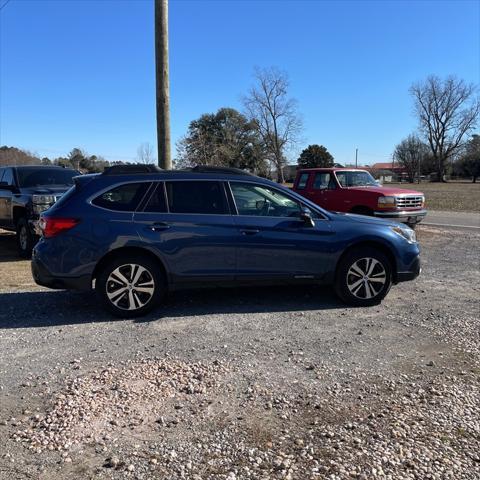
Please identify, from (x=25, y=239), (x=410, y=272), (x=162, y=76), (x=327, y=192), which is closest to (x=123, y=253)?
(x=410, y=272)

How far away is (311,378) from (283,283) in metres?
2.11

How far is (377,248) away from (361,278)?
0.45 meters

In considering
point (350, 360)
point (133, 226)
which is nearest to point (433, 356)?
point (350, 360)

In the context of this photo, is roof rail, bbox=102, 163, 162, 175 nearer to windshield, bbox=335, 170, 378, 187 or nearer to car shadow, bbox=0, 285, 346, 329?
car shadow, bbox=0, 285, 346, 329

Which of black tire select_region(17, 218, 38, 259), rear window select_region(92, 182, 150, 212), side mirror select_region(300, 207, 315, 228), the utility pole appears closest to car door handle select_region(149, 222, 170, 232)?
rear window select_region(92, 182, 150, 212)

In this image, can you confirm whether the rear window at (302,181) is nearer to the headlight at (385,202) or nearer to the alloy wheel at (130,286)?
the headlight at (385,202)

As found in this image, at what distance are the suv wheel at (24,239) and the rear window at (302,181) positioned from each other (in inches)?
269

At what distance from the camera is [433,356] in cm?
465

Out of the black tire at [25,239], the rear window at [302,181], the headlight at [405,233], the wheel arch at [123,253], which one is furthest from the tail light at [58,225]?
the rear window at [302,181]

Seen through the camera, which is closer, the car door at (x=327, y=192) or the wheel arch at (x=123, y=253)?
the wheel arch at (x=123, y=253)

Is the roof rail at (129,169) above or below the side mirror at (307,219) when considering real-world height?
above

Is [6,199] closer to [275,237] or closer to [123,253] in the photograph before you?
[123,253]

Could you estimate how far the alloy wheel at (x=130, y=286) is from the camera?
573 cm

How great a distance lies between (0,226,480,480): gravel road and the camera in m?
3.00
